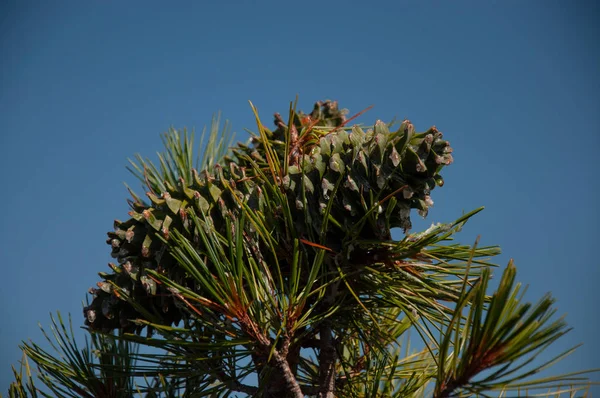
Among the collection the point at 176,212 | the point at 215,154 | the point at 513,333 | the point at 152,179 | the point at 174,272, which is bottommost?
the point at 513,333

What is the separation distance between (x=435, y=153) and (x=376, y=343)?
46cm

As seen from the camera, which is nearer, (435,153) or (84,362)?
(435,153)

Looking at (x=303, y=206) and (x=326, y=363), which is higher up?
(x=303, y=206)

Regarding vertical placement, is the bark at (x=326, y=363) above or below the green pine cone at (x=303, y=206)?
below

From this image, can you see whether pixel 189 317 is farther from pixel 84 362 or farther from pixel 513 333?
pixel 513 333

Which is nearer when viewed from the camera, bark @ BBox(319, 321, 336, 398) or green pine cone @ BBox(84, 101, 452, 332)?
green pine cone @ BBox(84, 101, 452, 332)

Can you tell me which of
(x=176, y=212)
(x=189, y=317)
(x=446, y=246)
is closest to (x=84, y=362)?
(x=189, y=317)

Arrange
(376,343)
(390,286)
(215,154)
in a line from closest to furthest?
(390,286) < (376,343) < (215,154)

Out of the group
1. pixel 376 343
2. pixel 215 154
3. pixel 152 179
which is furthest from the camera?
pixel 215 154

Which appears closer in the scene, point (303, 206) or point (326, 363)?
point (303, 206)

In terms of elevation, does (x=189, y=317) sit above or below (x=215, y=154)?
below

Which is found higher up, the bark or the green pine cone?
the green pine cone

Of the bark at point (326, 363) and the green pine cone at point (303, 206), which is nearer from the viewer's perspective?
the green pine cone at point (303, 206)

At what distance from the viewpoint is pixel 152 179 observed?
5.56 ft
